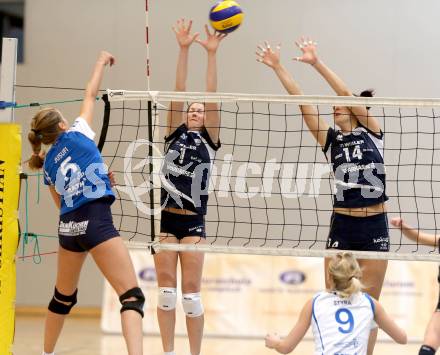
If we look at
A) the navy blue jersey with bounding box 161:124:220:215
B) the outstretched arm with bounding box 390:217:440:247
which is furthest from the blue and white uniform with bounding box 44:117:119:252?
the outstretched arm with bounding box 390:217:440:247

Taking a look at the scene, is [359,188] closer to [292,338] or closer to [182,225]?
[182,225]

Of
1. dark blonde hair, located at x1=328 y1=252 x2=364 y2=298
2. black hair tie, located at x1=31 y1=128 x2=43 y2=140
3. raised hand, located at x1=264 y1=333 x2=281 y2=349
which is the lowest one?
raised hand, located at x1=264 y1=333 x2=281 y2=349

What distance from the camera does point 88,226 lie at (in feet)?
15.4

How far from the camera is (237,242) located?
987 cm

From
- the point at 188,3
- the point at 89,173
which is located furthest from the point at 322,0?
the point at 89,173

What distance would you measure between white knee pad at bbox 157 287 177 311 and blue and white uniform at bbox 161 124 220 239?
1.37 feet

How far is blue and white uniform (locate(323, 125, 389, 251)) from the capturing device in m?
5.33

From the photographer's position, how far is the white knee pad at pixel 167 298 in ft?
18.7

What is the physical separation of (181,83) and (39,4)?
509 cm

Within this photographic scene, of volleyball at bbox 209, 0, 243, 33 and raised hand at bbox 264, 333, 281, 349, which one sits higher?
volleyball at bbox 209, 0, 243, 33

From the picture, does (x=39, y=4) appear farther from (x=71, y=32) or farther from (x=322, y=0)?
(x=322, y=0)

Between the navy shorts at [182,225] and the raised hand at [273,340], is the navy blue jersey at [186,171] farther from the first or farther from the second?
the raised hand at [273,340]

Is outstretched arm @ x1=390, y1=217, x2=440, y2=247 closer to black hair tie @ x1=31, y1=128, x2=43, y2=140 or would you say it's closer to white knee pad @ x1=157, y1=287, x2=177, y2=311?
white knee pad @ x1=157, y1=287, x2=177, y2=311

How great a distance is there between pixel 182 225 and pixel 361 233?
4.41ft
